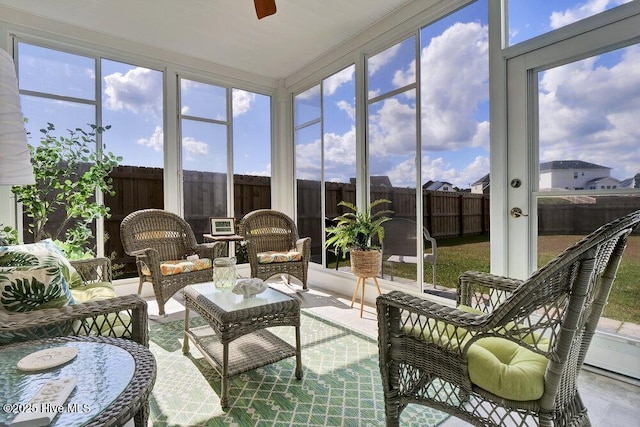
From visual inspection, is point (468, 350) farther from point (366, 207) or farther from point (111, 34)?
point (111, 34)

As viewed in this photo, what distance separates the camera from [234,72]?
460 centimetres

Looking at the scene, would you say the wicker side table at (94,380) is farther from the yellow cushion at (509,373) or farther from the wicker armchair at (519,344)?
the yellow cushion at (509,373)

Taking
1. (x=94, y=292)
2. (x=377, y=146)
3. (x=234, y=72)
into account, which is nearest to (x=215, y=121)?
(x=234, y=72)

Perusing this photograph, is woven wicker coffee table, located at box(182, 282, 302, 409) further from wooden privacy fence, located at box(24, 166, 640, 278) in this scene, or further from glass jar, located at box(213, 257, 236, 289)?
wooden privacy fence, located at box(24, 166, 640, 278)

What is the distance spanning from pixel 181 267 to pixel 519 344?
9.44ft

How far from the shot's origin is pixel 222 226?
4.26 m

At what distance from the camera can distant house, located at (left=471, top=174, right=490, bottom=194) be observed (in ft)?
8.93

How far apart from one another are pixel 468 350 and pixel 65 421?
121 cm

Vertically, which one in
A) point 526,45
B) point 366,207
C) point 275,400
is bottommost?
point 275,400

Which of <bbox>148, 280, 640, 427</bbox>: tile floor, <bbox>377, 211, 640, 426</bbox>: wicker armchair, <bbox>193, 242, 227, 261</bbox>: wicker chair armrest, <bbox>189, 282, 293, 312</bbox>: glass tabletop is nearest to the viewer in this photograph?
<bbox>377, 211, 640, 426</bbox>: wicker armchair

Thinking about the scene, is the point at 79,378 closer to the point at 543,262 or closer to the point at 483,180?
the point at 543,262

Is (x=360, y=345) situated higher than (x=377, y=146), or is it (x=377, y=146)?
(x=377, y=146)

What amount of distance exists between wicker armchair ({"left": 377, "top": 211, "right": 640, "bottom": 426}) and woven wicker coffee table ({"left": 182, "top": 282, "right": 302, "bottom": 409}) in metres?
0.68

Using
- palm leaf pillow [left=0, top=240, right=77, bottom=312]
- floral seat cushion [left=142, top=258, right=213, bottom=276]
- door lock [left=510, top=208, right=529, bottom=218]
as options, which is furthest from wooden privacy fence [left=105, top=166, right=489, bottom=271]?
palm leaf pillow [left=0, top=240, right=77, bottom=312]
